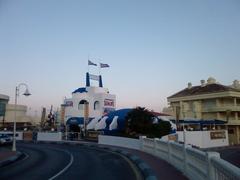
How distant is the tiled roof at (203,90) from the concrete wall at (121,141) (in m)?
30.9

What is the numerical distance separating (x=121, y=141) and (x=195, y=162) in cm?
2244

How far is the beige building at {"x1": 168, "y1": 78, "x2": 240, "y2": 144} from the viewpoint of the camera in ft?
193

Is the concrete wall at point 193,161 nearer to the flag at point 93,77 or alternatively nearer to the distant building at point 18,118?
the flag at point 93,77

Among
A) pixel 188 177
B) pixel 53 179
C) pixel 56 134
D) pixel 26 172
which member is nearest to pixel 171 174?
pixel 188 177

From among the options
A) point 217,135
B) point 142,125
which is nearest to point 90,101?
point 217,135

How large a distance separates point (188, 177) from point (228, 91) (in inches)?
1972

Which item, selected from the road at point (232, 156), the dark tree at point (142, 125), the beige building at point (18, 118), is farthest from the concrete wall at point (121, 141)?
the beige building at point (18, 118)

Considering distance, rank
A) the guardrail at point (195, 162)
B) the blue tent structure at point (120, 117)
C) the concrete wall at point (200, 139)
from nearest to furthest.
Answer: the guardrail at point (195, 162), the blue tent structure at point (120, 117), the concrete wall at point (200, 139)

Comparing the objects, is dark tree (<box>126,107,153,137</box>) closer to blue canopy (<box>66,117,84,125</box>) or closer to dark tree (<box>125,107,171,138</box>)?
dark tree (<box>125,107,171,138</box>)

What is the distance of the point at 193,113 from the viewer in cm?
6353

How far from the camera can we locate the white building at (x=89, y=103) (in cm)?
6056

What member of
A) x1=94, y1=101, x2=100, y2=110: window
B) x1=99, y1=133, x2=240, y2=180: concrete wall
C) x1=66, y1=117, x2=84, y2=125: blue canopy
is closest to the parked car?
x1=66, y1=117, x2=84, y2=125: blue canopy

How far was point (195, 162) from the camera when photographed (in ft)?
34.5

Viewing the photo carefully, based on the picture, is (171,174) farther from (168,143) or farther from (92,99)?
(92,99)
